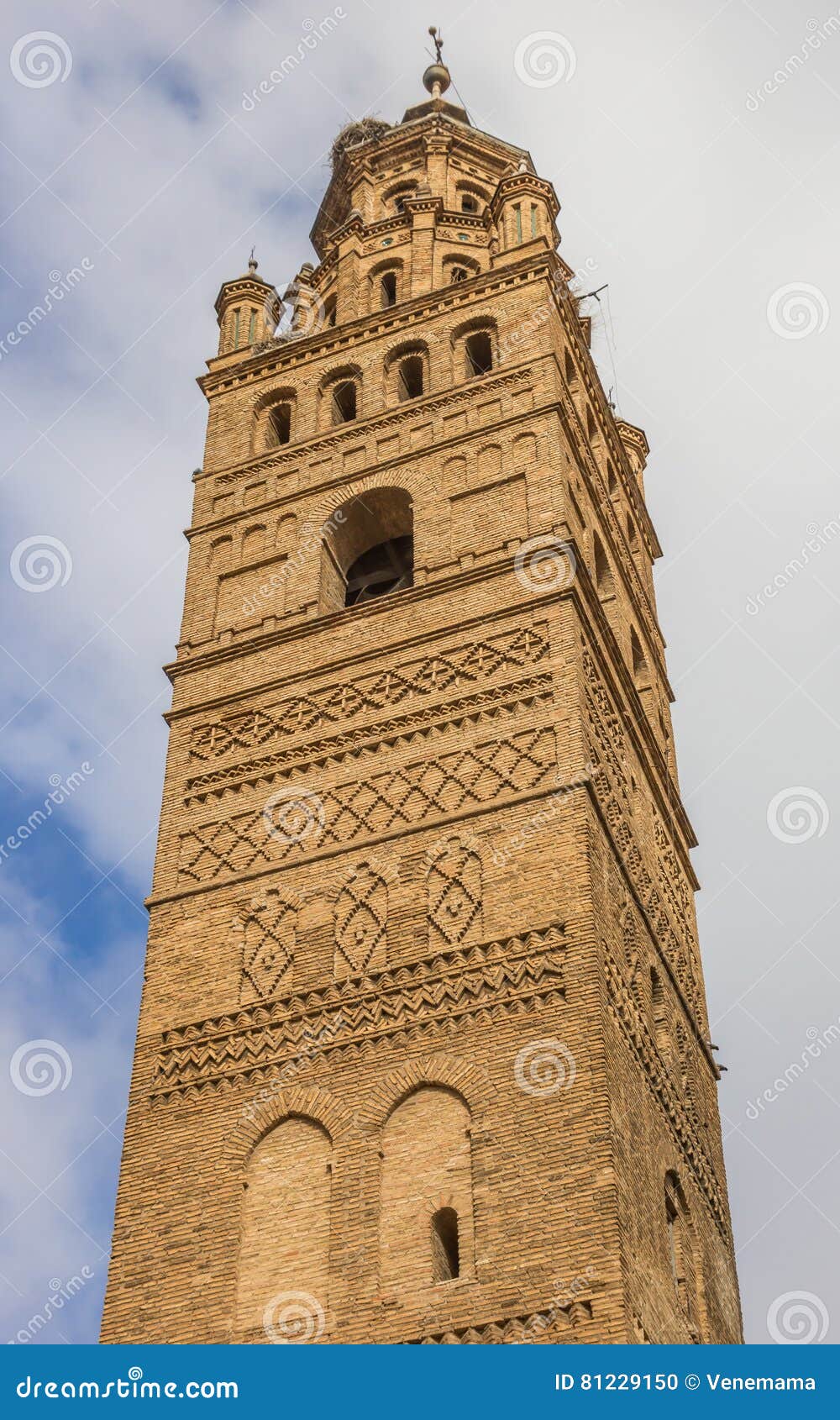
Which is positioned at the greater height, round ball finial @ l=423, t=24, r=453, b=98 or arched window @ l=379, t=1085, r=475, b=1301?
round ball finial @ l=423, t=24, r=453, b=98

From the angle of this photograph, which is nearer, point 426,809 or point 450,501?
point 426,809

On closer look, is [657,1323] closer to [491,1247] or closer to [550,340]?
[491,1247]

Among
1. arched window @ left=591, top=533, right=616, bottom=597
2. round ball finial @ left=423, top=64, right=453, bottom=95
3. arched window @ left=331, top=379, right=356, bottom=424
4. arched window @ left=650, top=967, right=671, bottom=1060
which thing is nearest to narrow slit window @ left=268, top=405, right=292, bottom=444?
arched window @ left=331, top=379, right=356, bottom=424

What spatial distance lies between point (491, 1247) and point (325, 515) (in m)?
9.49

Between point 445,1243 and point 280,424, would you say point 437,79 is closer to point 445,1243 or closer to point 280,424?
point 280,424

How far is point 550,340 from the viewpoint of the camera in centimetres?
2222

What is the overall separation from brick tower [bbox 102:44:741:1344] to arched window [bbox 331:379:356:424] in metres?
0.04

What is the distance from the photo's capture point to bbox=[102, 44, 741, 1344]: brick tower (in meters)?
14.4

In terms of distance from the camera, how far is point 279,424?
78.0 feet

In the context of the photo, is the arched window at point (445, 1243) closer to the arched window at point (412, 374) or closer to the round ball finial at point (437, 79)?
the arched window at point (412, 374)

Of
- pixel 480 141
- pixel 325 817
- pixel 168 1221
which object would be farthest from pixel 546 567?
pixel 480 141

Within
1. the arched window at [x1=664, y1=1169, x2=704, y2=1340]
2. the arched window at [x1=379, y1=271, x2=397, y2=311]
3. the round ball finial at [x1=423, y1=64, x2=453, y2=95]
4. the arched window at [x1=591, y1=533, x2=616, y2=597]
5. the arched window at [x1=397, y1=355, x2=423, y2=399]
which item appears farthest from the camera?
the round ball finial at [x1=423, y1=64, x2=453, y2=95]

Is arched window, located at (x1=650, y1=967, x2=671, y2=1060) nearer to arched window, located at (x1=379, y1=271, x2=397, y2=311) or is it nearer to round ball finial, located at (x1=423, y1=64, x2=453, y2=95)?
arched window, located at (x1=379, y1=271, x2=397, y2=311)

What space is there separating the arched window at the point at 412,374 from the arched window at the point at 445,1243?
11.3 meters
